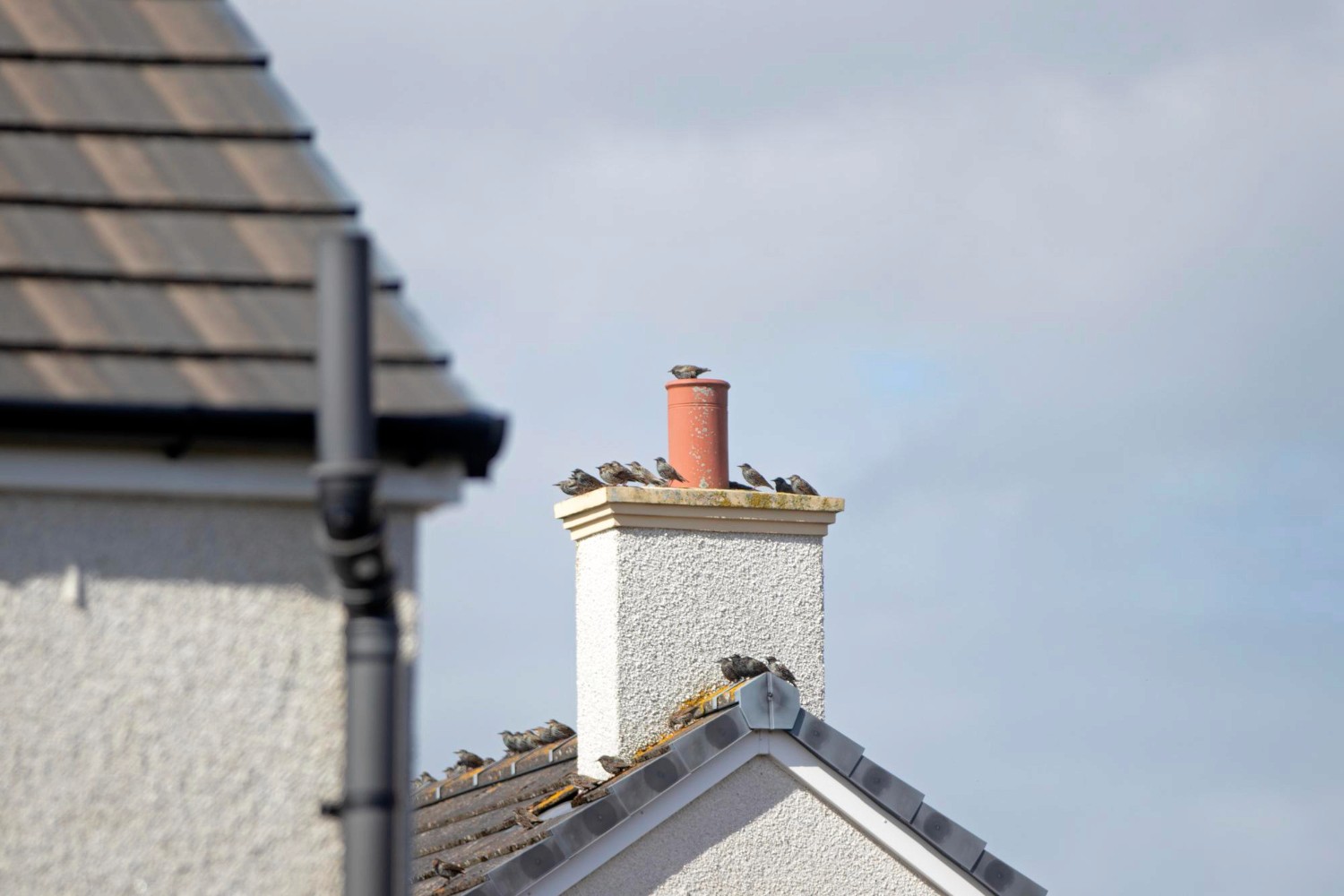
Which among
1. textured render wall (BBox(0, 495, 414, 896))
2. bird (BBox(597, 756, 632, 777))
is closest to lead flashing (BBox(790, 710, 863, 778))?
bird (BBox(597, 756, 632, 777))

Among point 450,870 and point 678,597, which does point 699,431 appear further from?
point 450,870

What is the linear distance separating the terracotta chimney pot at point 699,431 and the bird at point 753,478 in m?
0.15

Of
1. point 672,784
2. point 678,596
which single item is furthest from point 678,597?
point 672,784

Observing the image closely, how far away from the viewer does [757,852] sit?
10.0 metres

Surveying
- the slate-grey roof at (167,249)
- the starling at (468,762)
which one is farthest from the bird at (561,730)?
the slate-grey roof at (167,249)

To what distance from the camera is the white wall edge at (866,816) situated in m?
10.2

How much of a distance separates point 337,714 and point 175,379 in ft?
3.01

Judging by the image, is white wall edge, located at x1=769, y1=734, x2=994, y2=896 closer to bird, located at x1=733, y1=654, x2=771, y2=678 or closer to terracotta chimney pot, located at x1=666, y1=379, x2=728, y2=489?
bird, located at x1=733, y1=654, x2=771, y2=678

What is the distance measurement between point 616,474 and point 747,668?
152 centimetres

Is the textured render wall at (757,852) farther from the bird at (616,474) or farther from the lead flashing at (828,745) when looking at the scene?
the bird at (616,474)

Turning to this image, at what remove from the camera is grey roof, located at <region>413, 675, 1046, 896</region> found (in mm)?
9398

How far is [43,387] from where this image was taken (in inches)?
182

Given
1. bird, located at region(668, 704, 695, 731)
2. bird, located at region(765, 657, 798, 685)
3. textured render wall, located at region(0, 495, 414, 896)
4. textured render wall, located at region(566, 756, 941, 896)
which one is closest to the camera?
textured render wall, located at region(0, 495, 414, 896)

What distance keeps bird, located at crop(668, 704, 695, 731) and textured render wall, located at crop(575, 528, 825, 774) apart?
6cm
